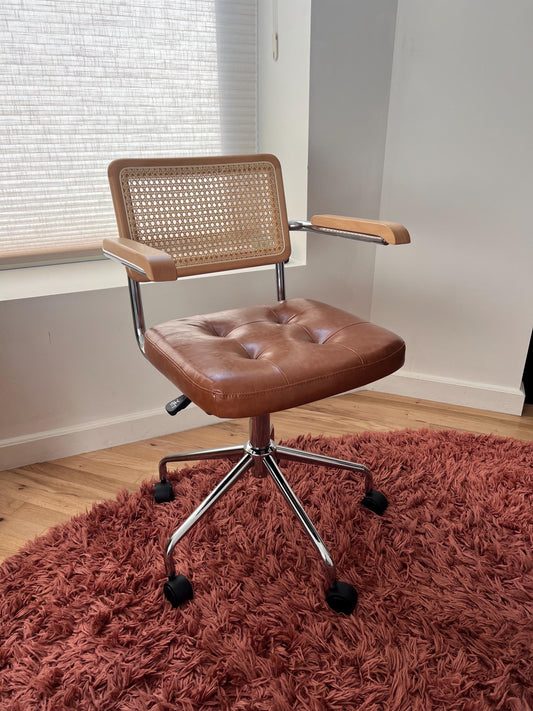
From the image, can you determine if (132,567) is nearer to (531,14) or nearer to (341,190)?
(341,190)

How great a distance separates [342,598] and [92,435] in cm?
97

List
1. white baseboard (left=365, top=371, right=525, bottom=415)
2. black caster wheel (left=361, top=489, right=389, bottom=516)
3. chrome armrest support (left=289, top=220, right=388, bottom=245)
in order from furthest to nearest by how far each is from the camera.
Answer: white baseboard (left=365, top=371, right=525, bottom=415) → black caster wheel (left=361, top=489, right=389, bottom=516) → chrome armrest support (left=289, top=220, right=388, bottom=245)

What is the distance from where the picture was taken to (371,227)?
49.7 inches

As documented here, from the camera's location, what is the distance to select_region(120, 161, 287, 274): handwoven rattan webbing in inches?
52.6

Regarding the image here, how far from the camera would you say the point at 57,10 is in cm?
159

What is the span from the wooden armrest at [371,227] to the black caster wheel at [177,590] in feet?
2.86

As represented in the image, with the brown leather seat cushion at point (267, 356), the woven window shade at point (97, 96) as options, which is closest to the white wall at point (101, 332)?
the woven window shade at point (97, 96)

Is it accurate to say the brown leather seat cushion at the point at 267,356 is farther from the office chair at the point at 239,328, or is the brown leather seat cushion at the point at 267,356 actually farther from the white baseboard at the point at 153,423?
the white baseboard at the point at 153,423

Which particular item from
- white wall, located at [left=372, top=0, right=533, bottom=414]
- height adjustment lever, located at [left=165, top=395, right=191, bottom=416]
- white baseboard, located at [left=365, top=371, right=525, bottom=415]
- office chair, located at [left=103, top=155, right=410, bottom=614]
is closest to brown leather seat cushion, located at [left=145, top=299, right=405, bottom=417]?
office chair, located at [left=103, top=155, right=410, bottom=614]

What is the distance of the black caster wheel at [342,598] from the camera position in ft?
3.67

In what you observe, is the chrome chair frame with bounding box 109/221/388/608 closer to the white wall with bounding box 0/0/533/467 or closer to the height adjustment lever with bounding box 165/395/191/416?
the height adjustment lever with bounding box 165/395/191/416

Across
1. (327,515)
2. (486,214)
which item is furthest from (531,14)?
(327,515)

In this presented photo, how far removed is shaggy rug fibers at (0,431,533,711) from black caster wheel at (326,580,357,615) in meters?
0.02

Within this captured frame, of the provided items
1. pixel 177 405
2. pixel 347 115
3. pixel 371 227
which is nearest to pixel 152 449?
pixel 177 405
